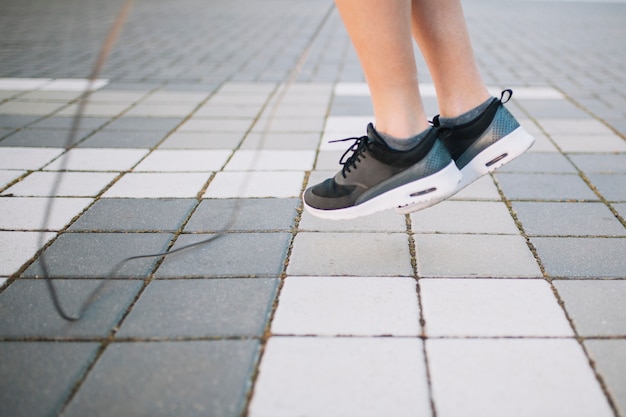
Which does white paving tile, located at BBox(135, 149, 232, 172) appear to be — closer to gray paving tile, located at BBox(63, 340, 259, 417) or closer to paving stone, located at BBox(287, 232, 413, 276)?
paving stone, located at BBox(287, 232, 413, 276)

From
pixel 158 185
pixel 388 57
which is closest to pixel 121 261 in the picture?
pixel 158 185

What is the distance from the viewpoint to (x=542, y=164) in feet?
8.60

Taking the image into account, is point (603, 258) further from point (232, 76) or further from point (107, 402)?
Result: point (232, 76)

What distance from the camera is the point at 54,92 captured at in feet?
12.7

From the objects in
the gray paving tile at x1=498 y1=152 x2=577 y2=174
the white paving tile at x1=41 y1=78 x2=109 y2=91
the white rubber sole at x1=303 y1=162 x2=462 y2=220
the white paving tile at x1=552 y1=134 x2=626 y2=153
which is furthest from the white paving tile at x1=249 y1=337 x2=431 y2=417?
the white paving tile at x1=41 y1=78 x2=109 y2=91

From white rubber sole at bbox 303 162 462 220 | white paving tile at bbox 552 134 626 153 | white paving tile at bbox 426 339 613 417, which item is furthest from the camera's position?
white paving tile at bbox 552 134 626 153

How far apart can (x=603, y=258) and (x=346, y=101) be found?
2236 millimetres

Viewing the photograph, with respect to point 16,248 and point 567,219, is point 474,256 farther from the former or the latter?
point 16,248

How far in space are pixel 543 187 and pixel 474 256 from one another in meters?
0.75

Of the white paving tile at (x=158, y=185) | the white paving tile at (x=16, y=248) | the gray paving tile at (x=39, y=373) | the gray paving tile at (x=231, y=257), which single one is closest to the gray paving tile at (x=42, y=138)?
the white paving tile at (x=158, y=185)

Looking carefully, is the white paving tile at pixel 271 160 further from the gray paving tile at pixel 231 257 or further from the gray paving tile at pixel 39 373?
the gray paving tile at pixel 39 373

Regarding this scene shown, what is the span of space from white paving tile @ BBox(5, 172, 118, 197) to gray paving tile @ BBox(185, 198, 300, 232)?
486mm

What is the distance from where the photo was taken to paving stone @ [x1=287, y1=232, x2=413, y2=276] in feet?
5.57

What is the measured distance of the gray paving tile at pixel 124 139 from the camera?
9.45ft
